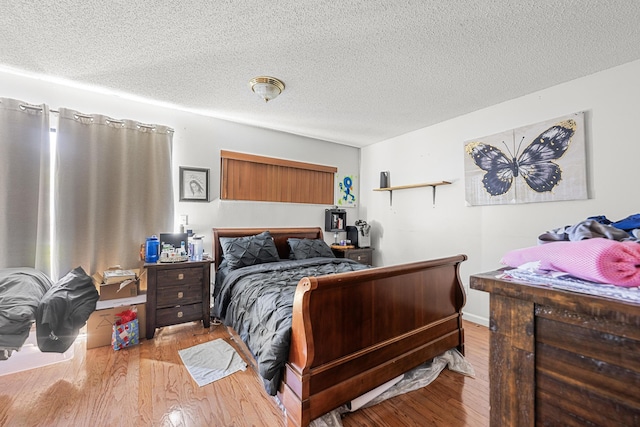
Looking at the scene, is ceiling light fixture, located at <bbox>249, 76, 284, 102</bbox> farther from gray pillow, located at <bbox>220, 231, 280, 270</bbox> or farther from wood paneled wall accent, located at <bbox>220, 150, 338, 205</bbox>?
gray pillow, located at <bbox>220, 231, 280, 270</bbox>

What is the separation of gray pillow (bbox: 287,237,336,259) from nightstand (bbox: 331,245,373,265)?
0.41 metres

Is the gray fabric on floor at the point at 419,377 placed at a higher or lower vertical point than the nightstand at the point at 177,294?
lower

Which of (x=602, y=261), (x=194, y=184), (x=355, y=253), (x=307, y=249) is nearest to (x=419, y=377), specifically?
(x=602, y=261)

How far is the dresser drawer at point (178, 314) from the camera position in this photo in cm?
265

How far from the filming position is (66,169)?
2.63m

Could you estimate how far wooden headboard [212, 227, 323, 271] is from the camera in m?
3.37

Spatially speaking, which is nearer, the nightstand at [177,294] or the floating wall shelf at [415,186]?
the nightstand at [177,294]

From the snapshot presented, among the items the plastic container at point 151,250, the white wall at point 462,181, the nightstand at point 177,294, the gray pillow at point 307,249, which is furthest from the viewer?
the gray pillow at point 307,249

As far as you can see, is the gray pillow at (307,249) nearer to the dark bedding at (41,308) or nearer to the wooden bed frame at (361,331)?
the wooden bed frame at (361,331)

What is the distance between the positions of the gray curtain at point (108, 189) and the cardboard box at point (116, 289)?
156 mm

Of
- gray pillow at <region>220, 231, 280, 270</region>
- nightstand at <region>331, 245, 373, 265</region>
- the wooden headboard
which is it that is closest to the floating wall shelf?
nightstand at <region>331, 245, 373, 265</region>

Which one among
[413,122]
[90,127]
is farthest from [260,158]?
[413,122]

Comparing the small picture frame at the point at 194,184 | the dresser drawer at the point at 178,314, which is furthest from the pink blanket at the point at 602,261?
the small picture frame at the point at 194,184

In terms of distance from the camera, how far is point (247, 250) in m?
3.12
